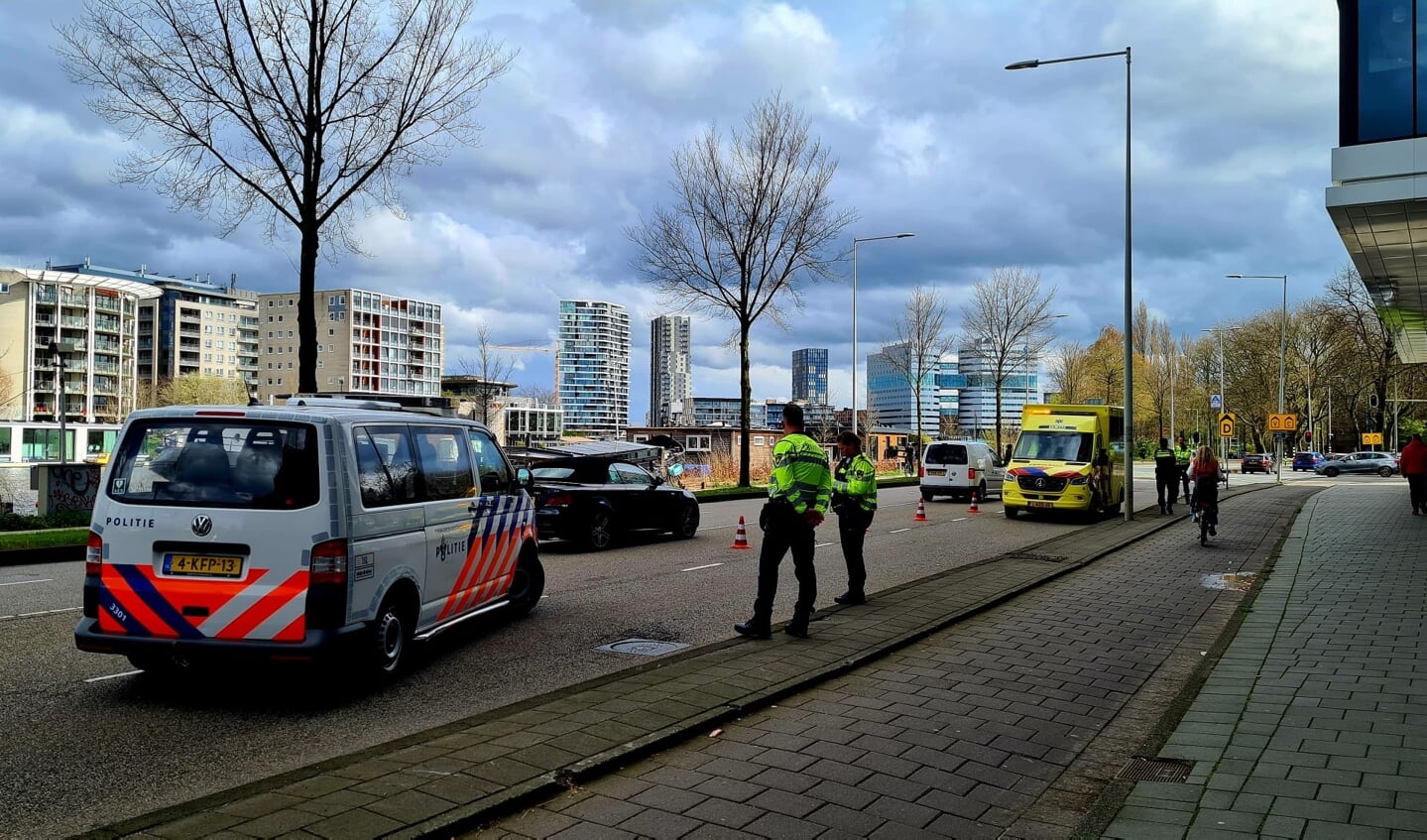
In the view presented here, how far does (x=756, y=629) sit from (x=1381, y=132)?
14.6 meters

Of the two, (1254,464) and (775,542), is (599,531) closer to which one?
(775,542)

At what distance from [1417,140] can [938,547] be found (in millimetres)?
9156

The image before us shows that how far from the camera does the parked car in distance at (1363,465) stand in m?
59.6

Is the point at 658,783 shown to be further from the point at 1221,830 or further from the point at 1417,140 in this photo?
the point at 1417,140

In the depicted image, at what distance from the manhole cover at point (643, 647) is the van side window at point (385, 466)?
2047mm

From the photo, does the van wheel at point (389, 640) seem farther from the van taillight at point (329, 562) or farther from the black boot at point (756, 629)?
the black boot at point (756, 629)

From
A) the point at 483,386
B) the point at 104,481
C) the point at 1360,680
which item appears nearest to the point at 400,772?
the point at 104,481

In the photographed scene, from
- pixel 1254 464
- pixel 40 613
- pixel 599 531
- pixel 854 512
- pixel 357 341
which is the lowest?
pixel 1254 464

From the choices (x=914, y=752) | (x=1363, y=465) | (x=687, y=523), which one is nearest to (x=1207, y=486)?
(x=687, y=523)

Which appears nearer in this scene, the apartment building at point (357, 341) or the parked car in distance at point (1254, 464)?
the parked car in distance at point (1254, 464)

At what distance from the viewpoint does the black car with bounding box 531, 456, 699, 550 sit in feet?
47.8

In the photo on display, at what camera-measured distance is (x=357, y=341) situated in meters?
154

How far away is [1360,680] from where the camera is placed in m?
6.81

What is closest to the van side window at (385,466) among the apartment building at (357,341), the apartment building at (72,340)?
the apartment building at (72,340)
